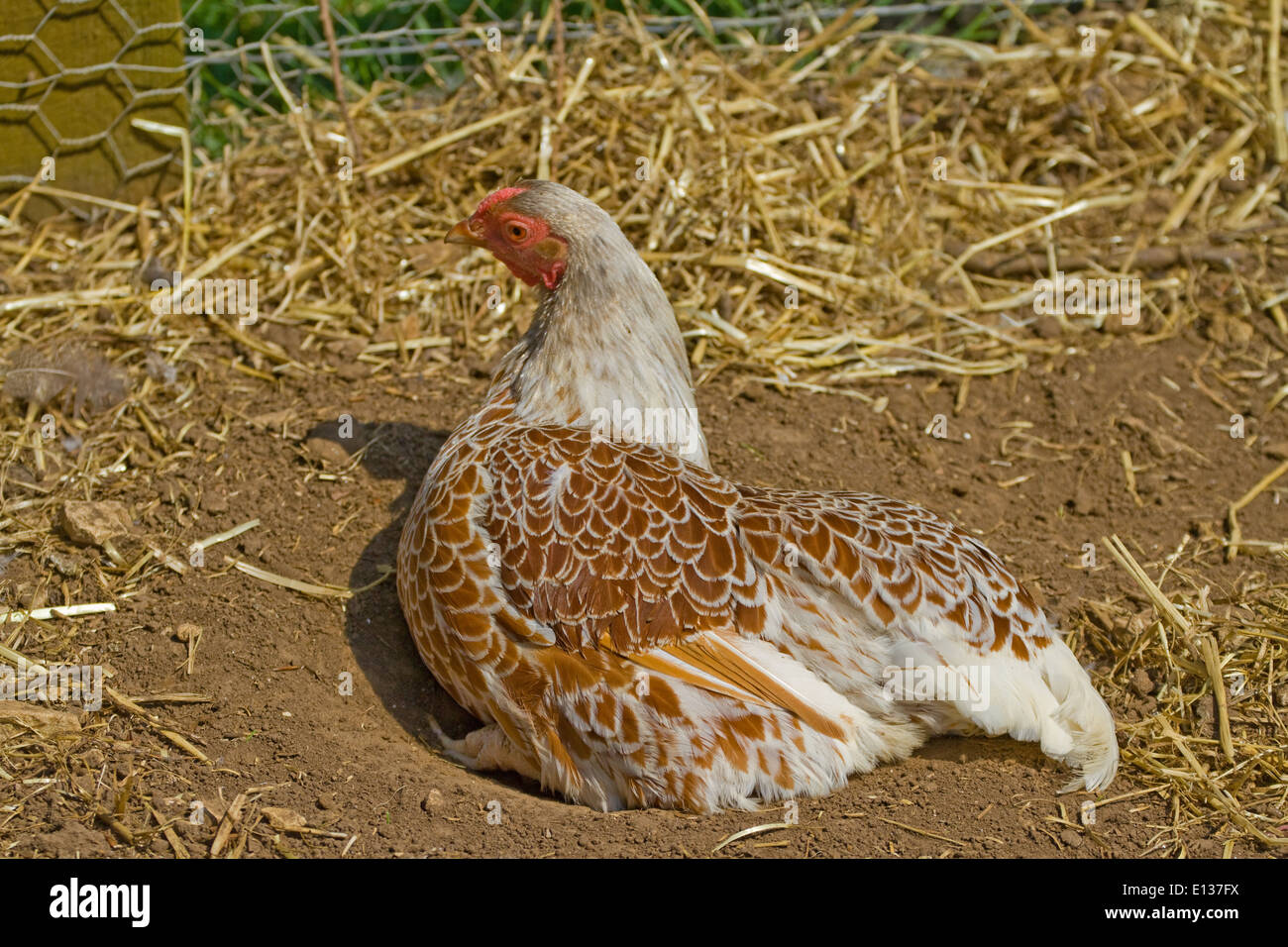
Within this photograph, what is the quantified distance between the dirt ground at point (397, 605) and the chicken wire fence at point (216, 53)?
54.2 inches

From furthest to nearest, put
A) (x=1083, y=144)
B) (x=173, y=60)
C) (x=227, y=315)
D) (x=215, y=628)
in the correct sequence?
1. (x=1083, y=144)
2. (x=173, y=60)
3. (x=227, y=315)
4. (x=215, y=628)

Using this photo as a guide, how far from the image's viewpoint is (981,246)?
498cm

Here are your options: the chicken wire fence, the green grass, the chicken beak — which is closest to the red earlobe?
the chicken beak

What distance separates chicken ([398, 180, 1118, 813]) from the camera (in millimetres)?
2861

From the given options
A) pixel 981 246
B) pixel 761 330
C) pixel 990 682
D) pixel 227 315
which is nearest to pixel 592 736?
pixel 990 682

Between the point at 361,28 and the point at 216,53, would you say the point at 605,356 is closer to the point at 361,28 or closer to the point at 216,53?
the point at 216,53

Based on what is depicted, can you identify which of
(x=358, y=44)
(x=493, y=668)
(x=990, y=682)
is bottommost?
(x=493, y=668)

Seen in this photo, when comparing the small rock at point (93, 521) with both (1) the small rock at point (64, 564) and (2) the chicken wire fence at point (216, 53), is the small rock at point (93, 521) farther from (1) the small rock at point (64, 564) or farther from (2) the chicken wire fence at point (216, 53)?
(2) the chicken wire fence at point (216, 53)

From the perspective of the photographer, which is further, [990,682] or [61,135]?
[61,135]

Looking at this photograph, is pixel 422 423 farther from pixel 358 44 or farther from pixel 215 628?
pixel 358 44

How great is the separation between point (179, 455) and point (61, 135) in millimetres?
1738

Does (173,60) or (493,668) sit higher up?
(173,60)

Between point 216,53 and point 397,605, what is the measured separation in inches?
117

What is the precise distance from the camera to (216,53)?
16.9ft
